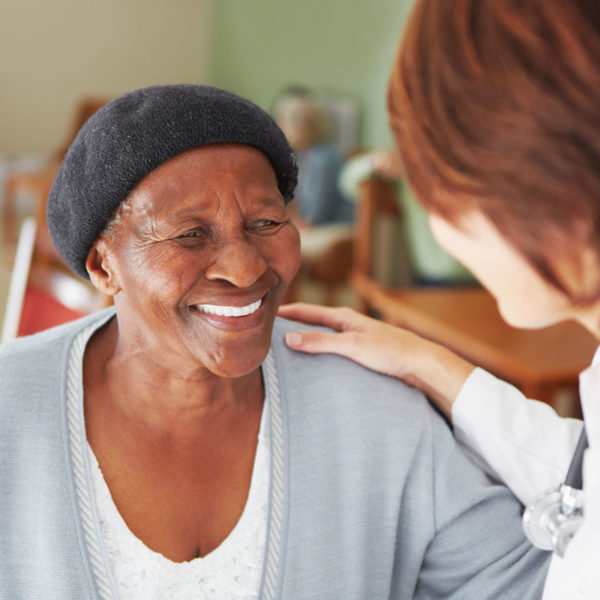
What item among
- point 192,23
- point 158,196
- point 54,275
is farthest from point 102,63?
point 158,196

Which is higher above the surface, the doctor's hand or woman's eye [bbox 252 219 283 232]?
woman's eye [bbox 252 219 283 232]

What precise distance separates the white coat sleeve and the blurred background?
43 centimetres

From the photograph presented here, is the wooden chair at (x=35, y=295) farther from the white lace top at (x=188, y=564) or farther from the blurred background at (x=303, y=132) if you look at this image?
the white lace top at (x=188, y=564)

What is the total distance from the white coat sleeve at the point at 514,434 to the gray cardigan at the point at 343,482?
0.11ft

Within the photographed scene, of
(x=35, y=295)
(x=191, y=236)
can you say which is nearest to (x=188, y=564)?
(x=191, y=236)

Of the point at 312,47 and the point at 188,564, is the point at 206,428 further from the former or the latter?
the point at 312,47

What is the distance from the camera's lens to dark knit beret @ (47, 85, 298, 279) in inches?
40.1

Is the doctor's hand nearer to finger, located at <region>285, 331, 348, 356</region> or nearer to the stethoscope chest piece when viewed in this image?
finger, located at <region>285, 331, 348, 356</region>

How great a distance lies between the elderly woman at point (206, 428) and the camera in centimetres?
106

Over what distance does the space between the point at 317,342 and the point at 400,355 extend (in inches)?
5.5

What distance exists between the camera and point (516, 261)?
716 mm

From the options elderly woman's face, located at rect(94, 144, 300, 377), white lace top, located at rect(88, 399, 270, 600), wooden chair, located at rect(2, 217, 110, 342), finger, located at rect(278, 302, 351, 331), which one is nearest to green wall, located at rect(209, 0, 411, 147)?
wooden chair, located at rect(2, 217, 110, 342)

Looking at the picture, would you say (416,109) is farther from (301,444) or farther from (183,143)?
(301,444)

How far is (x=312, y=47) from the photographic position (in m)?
6.93
